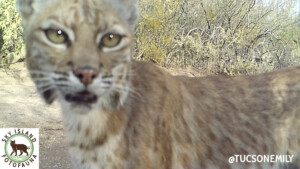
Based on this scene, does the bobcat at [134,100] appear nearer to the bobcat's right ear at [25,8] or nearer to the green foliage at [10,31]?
the bobcat's right ear at [25,8]

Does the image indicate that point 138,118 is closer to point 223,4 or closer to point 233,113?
point 233,113

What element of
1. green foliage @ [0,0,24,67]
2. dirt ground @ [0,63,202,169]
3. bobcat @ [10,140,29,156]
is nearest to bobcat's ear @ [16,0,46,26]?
dirt ground @ [0,63,202,169]

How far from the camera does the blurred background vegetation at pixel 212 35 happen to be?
13359mm

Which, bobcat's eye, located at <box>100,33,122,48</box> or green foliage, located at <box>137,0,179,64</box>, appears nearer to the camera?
bobcat's eye, located at <box>100,33,122,48</box>

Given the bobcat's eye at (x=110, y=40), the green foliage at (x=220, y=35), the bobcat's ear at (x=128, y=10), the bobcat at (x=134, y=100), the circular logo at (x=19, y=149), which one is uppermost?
the green foliage at (x=220, y=35)

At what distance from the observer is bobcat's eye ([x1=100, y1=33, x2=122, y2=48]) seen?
98.9 inches

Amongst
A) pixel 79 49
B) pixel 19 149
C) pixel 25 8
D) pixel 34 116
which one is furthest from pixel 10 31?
pixel 79 49

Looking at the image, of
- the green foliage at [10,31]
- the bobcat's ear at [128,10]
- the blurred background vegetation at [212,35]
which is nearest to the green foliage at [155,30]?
the blurred background vegetation at [212,35]

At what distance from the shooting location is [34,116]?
8.95 m

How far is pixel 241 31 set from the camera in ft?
46.0

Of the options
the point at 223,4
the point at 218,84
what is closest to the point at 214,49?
the point at 223,4

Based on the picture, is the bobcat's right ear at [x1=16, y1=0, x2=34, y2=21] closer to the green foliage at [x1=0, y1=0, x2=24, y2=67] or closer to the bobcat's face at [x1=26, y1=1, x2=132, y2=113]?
the bobcat's face at [x1=26, y1=1, x2=132, y2=113]

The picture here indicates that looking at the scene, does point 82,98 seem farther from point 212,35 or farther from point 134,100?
point 212,35

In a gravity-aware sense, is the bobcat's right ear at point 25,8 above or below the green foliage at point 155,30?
below
